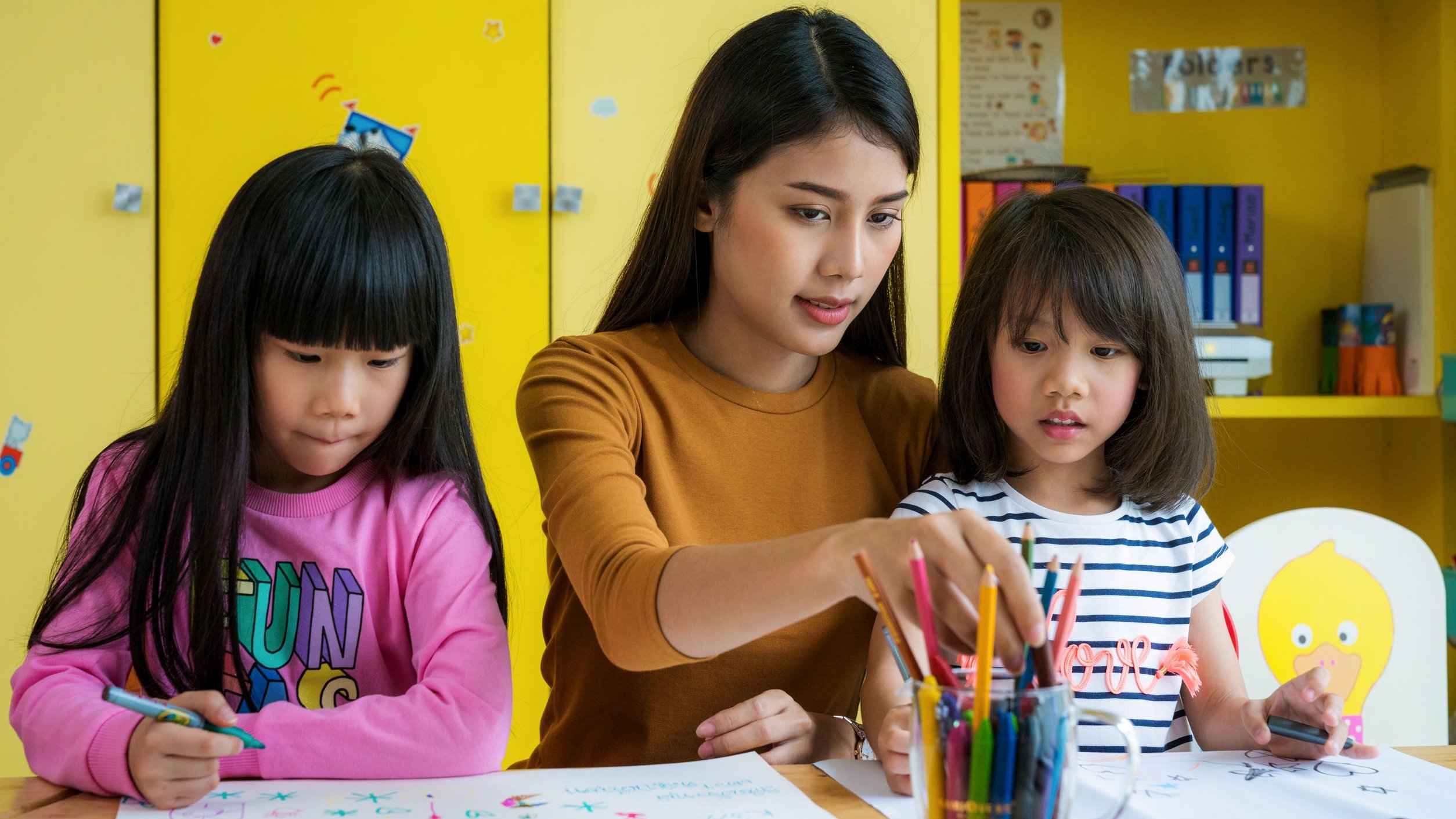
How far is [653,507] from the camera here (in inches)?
42.2

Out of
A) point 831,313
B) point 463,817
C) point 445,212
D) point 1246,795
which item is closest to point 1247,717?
point 1246,795

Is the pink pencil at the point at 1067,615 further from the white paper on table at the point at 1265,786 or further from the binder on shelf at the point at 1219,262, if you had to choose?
the binder on shelf at the point at 1219,262

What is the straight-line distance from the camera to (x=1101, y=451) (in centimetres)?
115

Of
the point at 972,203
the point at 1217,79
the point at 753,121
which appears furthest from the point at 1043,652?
the point at 1217,79

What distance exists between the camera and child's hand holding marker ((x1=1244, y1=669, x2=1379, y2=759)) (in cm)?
88

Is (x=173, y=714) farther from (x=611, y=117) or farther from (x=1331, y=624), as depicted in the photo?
(x=611, y=117)

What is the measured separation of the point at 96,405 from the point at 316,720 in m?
1.33

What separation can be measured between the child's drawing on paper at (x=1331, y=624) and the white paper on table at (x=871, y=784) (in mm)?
583

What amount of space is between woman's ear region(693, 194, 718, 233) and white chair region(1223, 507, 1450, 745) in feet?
2.06

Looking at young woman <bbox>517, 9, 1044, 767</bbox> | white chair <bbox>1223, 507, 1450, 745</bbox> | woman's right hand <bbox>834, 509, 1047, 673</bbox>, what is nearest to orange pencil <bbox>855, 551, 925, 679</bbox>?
woman's right hand <bbox>834, 509, 1047, 673</bbox>

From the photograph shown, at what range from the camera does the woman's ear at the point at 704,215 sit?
111 cm

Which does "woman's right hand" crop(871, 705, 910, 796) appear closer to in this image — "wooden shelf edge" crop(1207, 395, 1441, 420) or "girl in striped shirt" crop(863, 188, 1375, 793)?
"girl in striped shirt" crop(863, 188, 1375, 793)

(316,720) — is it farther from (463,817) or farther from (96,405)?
(96,405)

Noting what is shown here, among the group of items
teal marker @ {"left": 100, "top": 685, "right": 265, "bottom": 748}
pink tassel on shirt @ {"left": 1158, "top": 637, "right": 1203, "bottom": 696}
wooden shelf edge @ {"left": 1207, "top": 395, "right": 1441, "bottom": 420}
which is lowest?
pink tassel on shirt @ {"left": 1158, "top": 637, "right": 1203, "bottom": 696}
